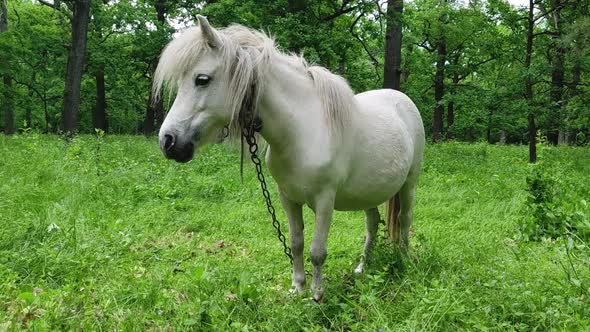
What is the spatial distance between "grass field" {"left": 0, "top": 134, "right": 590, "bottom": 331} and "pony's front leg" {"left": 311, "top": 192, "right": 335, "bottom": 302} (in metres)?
0.16

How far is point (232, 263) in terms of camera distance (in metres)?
3.60

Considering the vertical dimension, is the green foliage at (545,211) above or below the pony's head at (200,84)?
below

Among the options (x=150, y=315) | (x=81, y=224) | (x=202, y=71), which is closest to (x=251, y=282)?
(x=150, y=315)

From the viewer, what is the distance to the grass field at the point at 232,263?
2.26 meters

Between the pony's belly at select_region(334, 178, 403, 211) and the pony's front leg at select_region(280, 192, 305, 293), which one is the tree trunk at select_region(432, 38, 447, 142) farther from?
the pony's front leg at select_region(280, 192, 305, 293)

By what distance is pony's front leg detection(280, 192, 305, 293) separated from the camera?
113 inches

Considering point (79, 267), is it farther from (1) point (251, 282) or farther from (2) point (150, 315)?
(1) point (251, 282)

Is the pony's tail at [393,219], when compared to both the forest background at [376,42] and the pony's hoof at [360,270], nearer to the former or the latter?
the pony's hoof at [360,270]

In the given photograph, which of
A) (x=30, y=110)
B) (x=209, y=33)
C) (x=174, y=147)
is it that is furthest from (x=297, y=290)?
(x=30, y=110)

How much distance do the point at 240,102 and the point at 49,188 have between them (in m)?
3.97

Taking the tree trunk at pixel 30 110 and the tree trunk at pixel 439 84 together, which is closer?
the tree trunk at pixel 439 84

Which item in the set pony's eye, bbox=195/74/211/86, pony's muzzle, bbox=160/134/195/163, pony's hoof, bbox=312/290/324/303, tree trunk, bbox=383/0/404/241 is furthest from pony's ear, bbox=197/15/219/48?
tree trunk, bbox=383/0/404/241

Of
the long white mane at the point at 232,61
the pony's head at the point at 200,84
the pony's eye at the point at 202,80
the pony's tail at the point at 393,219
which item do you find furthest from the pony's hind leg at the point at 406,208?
the pony's eye at the point at 202,80

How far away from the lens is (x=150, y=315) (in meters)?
2.31
